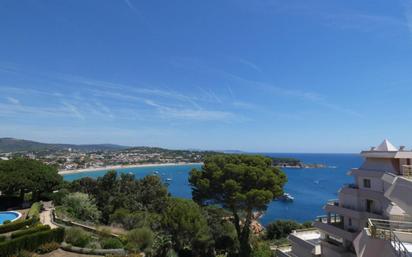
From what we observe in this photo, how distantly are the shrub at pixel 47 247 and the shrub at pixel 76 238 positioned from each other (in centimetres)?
78

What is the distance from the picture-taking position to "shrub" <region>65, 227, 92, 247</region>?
15.8m

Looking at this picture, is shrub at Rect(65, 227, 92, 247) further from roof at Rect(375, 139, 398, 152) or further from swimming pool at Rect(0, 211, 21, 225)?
roof at Rect(375, 139, 398, 152)

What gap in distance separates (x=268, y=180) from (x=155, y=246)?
761 centimetres

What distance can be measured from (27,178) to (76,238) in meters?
14.6

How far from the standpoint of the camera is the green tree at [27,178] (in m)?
26.9

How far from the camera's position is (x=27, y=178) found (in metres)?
27.7

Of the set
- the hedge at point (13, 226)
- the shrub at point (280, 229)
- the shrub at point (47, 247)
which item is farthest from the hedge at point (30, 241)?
the shrub at point (280, 229)

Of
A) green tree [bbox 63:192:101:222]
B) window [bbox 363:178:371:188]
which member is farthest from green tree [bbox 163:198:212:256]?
green tree [bbox 63:192:101:222]

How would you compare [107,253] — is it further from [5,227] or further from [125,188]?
[125,188]

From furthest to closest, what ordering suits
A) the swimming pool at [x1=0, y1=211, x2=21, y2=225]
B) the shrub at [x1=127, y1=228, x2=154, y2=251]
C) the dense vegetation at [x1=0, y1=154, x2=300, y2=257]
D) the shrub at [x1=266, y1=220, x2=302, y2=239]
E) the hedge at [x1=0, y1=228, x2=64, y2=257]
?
→ the shrub at [x1=266, y1=220, x2=302, y2=239] → the swimming pool at [x1=0, y1=211, x2=21, y2=225] → the dense vegetation at [x1=0, y1=154, x2=300, y2=257] → the shrub at [x1=127, y1=228, x2=154, y2=251] → the hedge at [x1=0, y1=228, x2=64, y2=257]

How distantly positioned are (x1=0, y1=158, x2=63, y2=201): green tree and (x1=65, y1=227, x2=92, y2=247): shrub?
13.4 meters

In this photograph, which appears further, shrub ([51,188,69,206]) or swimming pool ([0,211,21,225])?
shrub ([51,188,69,206])

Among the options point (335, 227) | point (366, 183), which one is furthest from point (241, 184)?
point (366, 183)

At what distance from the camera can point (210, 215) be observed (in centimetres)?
2456
